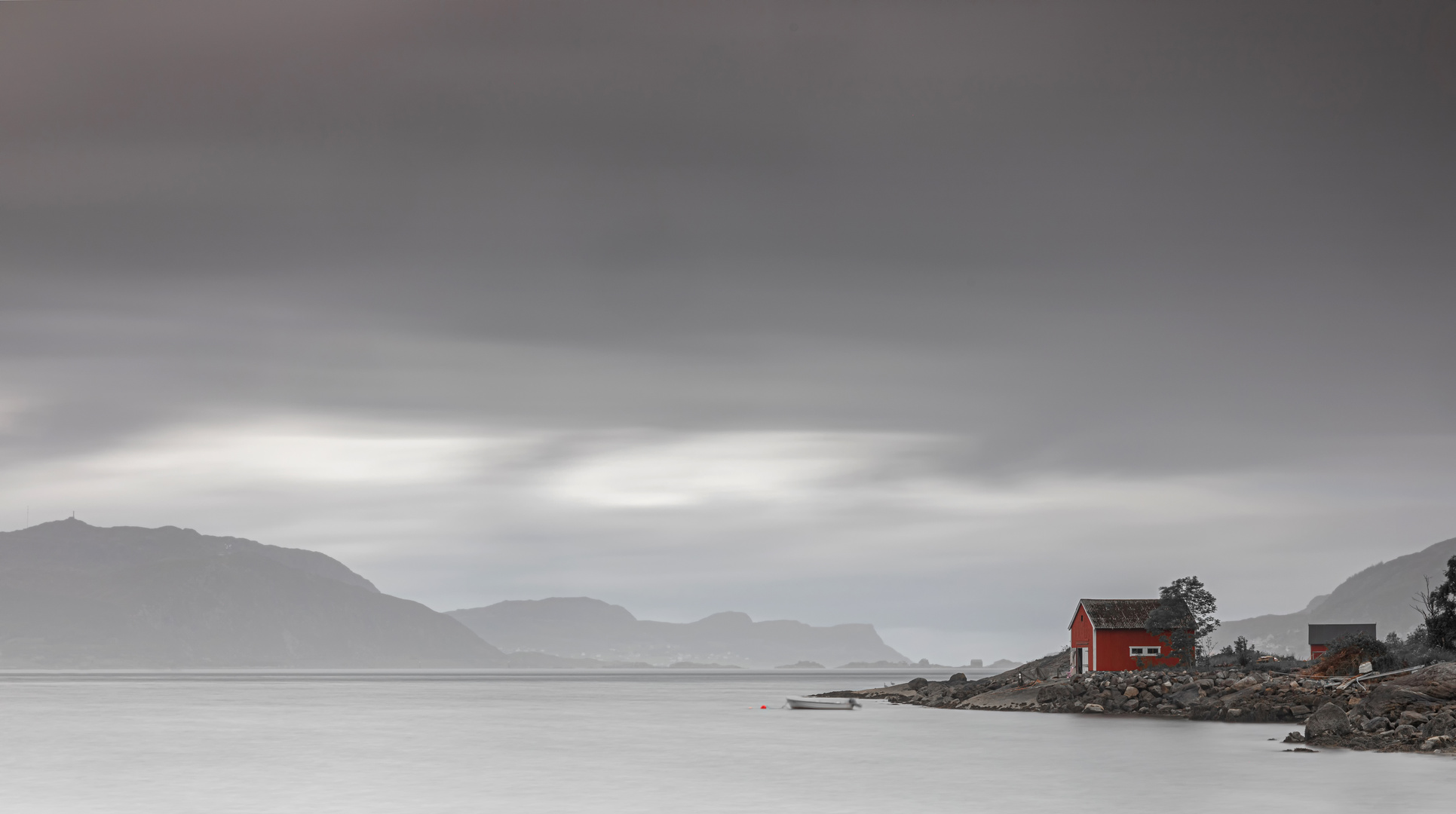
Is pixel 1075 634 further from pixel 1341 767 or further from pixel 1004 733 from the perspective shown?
pixel 1341 767

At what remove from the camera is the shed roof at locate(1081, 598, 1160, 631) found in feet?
315

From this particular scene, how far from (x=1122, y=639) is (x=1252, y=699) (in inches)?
673

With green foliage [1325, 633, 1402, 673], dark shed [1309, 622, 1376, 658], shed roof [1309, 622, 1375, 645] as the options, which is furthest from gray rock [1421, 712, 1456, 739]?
shed roof [1309, 622, 1375, 645]

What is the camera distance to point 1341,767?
5044 cm

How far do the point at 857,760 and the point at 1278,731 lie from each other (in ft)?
81.3

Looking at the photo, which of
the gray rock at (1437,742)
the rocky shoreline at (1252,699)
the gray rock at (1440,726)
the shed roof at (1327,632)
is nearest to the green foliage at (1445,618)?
the rocky shoreline at (1252,699)

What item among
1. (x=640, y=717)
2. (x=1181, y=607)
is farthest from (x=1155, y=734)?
(x=640, y=717)

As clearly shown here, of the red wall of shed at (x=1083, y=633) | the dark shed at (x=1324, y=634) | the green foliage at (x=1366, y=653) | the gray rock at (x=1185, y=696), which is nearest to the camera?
the green foliage at (x=1366, y=653)

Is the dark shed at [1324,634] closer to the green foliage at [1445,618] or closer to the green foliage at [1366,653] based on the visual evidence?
the green foliage at [1366,653]

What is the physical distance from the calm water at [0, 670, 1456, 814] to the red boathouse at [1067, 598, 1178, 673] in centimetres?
816

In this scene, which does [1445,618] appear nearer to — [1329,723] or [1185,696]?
[1185,696]

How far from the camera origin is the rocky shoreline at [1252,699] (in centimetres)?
5644

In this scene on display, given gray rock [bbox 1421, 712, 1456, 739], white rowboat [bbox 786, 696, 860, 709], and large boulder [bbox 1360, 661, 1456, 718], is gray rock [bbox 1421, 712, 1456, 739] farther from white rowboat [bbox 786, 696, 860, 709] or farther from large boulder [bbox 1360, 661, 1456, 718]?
white rowboat [bbox 786, 696, 860, 709]

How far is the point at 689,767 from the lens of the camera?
2312 inches
